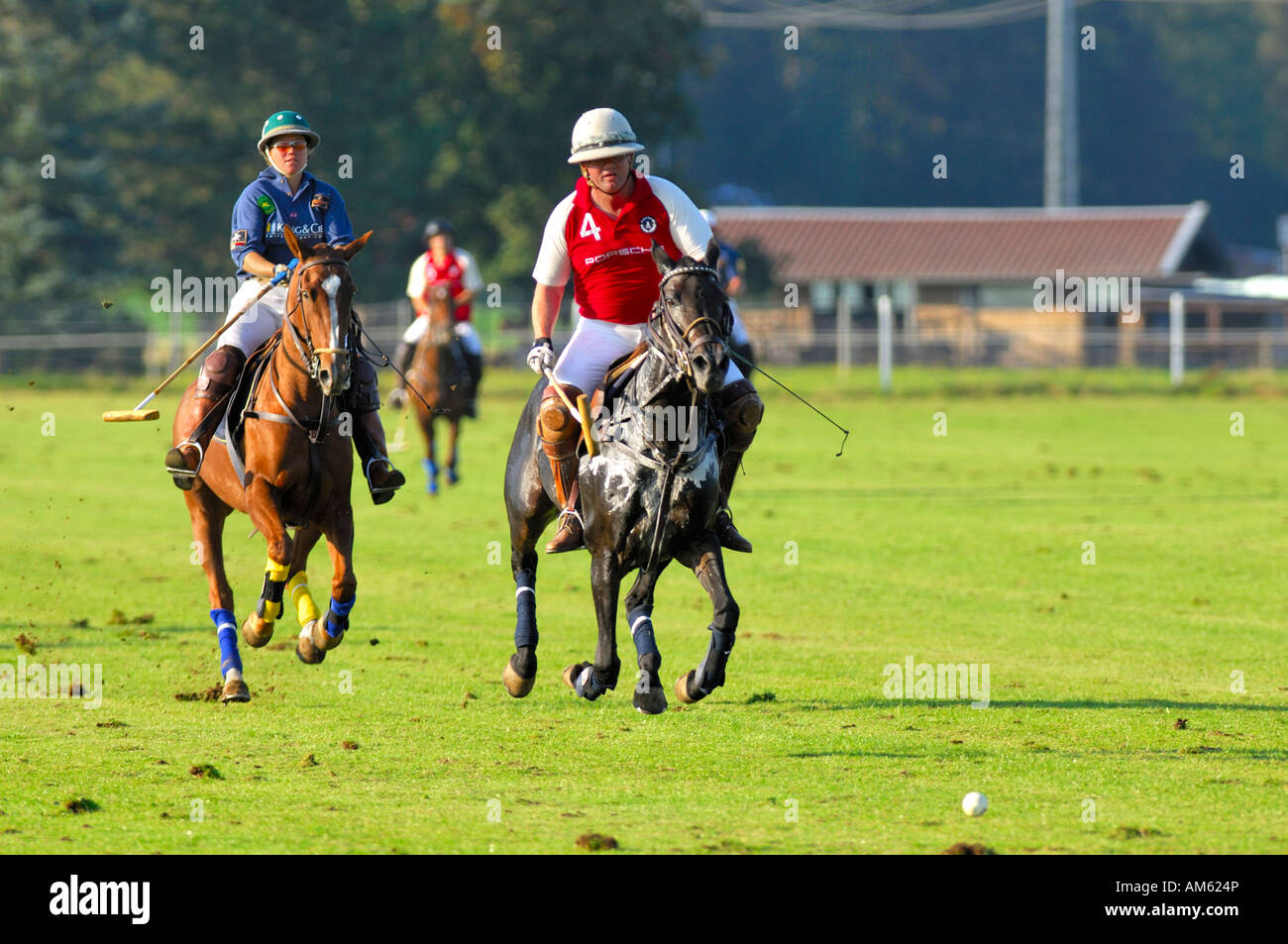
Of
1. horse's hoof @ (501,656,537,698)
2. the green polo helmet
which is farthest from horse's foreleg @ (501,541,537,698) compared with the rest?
the green polo helmet

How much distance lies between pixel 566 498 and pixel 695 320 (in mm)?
1397

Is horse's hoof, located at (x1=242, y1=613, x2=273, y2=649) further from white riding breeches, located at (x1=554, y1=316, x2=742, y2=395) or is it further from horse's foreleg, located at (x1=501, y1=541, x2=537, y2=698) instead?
white riding breeches, located at (x1=554, y1=316, x2=742, y2=395)

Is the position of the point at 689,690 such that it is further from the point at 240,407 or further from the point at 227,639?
the point at 240,407

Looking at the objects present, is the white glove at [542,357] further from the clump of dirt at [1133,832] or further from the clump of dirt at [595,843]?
the clump of dirt at [1133,832]

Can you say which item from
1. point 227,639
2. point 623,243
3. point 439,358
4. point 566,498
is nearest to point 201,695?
point 227,639

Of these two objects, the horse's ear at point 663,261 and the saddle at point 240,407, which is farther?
the saddle at point 240,407

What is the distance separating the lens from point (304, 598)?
9.62 meters

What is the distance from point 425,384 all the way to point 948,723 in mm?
11721

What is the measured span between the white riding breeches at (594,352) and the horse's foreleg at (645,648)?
1.01m

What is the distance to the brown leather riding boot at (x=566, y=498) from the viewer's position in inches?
330

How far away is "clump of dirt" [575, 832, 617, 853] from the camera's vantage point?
6406 mm

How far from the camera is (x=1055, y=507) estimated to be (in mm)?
18141

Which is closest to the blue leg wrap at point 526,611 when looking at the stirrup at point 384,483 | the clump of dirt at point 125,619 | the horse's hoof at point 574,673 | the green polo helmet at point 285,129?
the horse's hoof at point 574,673
